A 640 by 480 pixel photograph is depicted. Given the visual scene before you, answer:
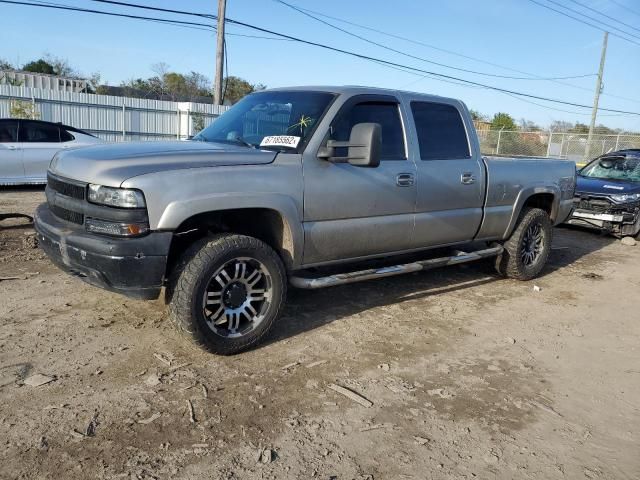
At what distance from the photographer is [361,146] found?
13.8ft

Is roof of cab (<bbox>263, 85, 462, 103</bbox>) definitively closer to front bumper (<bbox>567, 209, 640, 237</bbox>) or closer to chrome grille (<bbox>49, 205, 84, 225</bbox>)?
chrome grille (<bbox>49, 205, 84, 225</bbox>)

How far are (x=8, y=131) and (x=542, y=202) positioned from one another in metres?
9.54

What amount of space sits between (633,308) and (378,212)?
3.34 meters

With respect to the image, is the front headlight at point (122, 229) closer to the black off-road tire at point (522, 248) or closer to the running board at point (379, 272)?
the running board at point (379, 272)

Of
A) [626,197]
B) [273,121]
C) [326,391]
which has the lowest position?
[326,391]

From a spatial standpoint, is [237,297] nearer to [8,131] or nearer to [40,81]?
[8,131]

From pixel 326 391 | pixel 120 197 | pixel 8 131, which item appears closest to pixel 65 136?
pixel 8 131

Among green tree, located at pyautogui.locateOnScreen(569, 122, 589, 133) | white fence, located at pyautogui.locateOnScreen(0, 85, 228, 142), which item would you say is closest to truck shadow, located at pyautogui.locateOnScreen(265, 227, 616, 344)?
white fence, located at pyautogui.locateOnScreen(0, 85, 228, 142)

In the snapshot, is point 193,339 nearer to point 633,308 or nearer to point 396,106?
point 396,106

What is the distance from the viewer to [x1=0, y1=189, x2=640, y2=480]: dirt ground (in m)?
2.86

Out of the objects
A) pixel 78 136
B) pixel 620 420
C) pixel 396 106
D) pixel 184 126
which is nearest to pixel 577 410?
pixel 620 420

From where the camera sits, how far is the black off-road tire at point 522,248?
643cm

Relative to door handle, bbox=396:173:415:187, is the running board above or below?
below

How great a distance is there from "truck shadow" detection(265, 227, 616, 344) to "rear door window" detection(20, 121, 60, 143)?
300 inches
